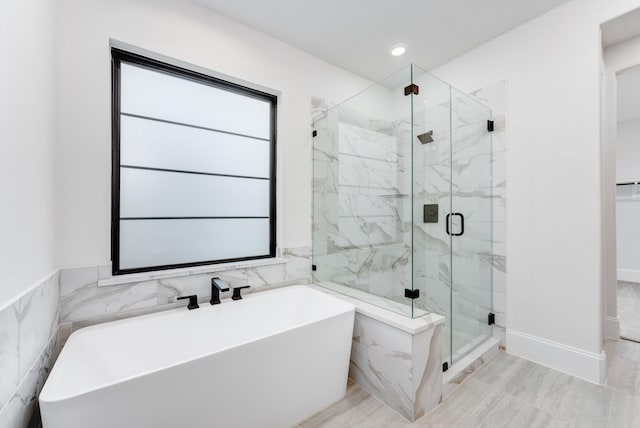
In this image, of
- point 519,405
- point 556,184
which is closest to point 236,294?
point 519,405

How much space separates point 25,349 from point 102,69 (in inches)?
58.5

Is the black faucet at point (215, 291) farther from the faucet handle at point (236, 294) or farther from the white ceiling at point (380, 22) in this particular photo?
the white ceiling at point (380, 22)

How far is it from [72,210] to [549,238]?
3168 millimetres

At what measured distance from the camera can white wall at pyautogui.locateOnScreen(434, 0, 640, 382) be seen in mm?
1847

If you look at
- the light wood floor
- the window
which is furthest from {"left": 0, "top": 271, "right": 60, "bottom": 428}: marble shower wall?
the light wood floor

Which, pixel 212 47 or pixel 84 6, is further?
pixel 212 47

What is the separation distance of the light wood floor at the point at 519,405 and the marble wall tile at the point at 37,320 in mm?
1283

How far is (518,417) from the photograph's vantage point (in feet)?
5.04

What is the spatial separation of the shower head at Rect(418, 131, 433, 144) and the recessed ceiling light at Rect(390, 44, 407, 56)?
3.33 ft

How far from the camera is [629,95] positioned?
335 cm

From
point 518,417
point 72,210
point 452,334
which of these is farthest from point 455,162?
point 72,210

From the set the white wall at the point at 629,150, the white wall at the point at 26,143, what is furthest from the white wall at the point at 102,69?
the white wall at the point at 629,150

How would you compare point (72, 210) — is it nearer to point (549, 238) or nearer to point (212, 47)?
point (212, 47)

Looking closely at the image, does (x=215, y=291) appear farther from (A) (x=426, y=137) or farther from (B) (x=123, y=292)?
(A) (x=426, y=137)
